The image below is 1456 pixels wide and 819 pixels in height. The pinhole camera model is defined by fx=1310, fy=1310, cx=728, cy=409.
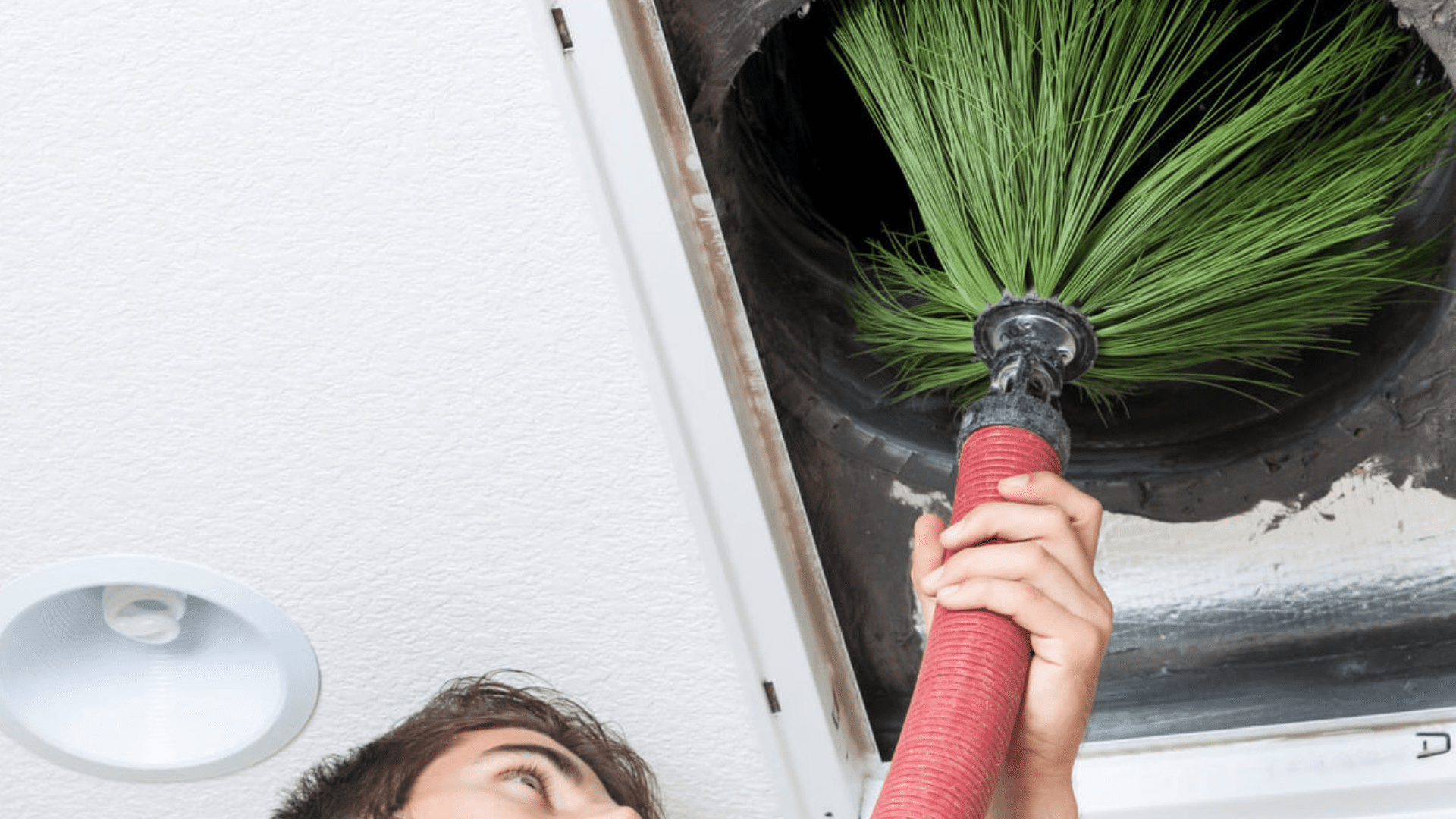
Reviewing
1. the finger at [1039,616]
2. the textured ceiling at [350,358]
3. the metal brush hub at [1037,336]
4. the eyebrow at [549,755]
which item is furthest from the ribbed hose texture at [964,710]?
the eyebrow at [549,755]

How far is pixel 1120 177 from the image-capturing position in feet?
3.14

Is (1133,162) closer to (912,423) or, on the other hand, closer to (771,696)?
(912,423)

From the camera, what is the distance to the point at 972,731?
0.70m

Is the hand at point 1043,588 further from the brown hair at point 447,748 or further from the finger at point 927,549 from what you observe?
the brown hair at point 447,748

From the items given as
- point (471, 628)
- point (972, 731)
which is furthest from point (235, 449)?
point (972, 731)

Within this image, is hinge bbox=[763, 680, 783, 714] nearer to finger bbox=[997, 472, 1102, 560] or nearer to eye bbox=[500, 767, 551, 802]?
eye bbox=[500, 767, 551, 802]

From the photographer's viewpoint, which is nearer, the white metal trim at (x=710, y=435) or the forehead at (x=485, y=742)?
the white metal trim at (x=710, y=435)

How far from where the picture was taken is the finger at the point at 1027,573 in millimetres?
765

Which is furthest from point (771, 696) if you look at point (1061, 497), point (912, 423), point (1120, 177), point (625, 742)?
point (1120, 177)

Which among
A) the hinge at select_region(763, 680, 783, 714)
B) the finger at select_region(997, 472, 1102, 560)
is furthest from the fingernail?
the hinge at select_region(763, 680, 783, 714)

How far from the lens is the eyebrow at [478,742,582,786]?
101cm

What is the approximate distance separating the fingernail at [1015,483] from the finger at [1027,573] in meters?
0.03

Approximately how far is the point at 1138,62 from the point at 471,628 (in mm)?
688

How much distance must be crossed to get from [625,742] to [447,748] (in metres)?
0.16
